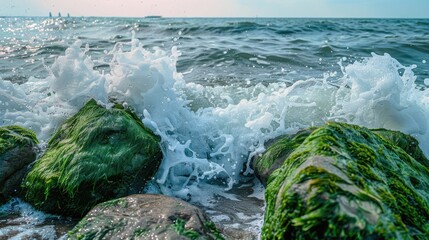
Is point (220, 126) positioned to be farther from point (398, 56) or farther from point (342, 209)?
point (398, 56)

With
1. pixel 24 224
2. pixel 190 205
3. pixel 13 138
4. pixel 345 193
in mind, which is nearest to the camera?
pixel 345 193

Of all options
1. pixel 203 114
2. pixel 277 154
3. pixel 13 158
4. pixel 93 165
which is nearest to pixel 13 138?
pixel 13 158

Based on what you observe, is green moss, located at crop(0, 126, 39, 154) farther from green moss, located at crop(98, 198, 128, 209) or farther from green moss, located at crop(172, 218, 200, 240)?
green moss, located at crop(172, 218, 200, 240)

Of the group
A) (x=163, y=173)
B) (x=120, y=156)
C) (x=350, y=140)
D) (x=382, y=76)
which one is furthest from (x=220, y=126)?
(x=350, y=140)

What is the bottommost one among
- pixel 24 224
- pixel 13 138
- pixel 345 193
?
pixel 24 224

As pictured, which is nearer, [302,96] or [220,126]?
[220,126]

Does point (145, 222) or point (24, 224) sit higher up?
point (145, 222)

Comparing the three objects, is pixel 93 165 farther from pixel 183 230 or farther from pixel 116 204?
pixel 183 230

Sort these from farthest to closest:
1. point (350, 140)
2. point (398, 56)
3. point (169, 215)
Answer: point (398, 56), point (169, 215), point (350, 140)

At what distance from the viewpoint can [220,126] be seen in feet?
16.1

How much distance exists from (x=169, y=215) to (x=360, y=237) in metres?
1.37

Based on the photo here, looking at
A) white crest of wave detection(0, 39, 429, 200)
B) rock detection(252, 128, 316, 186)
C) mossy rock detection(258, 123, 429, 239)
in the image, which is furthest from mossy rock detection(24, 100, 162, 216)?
mossy rock detection(258, 123, 429, 239)

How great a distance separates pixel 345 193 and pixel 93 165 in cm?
238

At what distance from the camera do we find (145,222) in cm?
241
